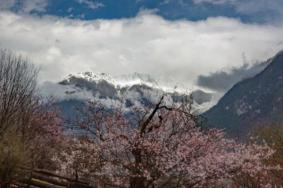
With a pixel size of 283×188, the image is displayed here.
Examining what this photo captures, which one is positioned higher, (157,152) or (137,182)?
(157,152)

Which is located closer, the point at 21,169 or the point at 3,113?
the point at 21,169

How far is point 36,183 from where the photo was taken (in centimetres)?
2986

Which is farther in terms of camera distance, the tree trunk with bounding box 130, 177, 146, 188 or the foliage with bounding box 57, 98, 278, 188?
the tree trunk with bounding box 130, 177, 146, 188

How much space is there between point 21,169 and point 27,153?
1.00 m

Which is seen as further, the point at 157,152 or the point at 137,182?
the point at 137,182

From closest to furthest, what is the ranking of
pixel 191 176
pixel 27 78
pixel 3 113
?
pixel 191 176 → pixel 3 113 → pixel 27 78

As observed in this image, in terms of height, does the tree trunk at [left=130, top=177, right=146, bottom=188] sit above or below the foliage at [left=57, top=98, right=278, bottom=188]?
below

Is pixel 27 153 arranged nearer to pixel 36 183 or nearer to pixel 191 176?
pixel 36 183

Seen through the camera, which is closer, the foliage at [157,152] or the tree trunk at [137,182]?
the foliage at [157,152]

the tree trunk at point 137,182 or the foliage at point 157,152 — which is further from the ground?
the foliage at point 157,152

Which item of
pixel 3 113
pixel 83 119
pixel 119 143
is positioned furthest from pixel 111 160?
pixel 3 113

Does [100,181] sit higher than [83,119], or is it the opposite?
[83,119]

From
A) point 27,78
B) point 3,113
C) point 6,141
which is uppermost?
point 27,78

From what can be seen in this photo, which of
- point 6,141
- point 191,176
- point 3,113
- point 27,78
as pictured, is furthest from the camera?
point 27,78
